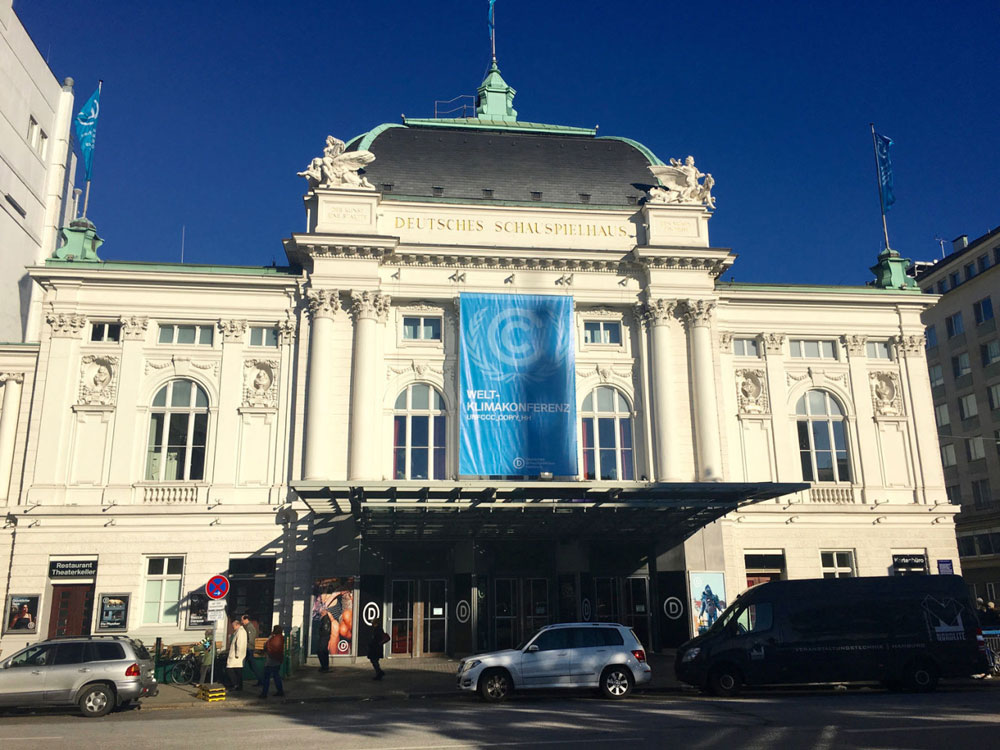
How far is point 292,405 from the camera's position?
107 feet

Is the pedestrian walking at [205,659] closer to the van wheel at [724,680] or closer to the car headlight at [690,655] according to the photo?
the car headlight at [690,655]

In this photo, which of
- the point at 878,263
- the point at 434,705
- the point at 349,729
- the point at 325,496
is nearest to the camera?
the point at 349,729

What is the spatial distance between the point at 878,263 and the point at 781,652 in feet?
78.8

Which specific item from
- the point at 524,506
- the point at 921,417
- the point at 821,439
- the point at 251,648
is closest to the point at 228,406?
the point at 251,648

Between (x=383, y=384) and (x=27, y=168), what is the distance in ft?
82.9

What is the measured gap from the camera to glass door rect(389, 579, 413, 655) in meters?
30.4

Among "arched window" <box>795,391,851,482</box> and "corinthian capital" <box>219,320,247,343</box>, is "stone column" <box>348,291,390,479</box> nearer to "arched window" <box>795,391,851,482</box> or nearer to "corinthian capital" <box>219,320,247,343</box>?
"corinthian capital" <box>219,320,247,343</box>

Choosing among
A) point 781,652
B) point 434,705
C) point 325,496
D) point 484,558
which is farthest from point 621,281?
point 434,705

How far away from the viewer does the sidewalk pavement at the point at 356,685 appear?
834 inches

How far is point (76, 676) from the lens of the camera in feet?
63.1

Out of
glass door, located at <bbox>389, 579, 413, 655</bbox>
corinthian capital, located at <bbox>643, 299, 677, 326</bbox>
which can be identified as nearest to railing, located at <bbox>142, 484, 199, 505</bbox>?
glass door, located at <bbox>389, 579, 413, 655</bbox>

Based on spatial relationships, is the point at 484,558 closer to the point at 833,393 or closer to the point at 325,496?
the point at 325,496

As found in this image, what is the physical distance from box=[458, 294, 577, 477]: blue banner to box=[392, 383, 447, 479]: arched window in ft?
5.03

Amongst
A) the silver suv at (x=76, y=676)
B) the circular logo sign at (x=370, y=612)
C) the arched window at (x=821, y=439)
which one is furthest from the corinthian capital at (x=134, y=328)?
the arched window at (x=821, y=439)
